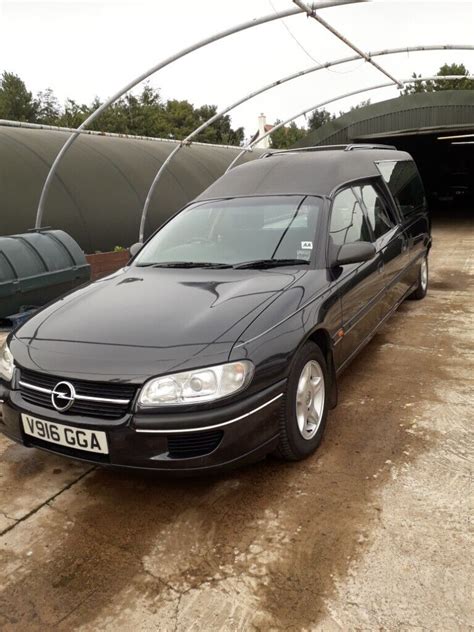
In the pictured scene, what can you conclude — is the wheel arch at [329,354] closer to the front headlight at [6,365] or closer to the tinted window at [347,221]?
the tinted window at [347,221]

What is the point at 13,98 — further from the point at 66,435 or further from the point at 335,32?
the point at 66,435

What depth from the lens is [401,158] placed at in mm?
6312

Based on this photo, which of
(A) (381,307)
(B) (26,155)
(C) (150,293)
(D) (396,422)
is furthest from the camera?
(B) (26,155)

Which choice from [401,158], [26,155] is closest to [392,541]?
[401,158]

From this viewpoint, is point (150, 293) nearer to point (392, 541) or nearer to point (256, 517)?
point (256, 517)

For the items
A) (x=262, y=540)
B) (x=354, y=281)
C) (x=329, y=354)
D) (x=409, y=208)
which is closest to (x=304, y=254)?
(x=354, y=281)

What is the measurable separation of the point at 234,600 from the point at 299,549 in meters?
0.41

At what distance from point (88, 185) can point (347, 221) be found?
28.5 ft

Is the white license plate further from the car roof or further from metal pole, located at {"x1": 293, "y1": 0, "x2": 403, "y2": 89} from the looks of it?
metal pole, located at {"x1": 293, "y1": 0, "x2": 403, "y2": 89}

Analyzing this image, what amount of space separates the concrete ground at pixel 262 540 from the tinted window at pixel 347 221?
136 cm

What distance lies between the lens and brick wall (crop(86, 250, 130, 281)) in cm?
901

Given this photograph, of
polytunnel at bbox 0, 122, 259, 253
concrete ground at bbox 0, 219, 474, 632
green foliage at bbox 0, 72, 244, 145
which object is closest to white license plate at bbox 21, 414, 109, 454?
concrete ground at bbox 0, 219, 474, 632

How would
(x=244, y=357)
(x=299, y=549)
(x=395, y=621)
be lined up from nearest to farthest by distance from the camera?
(x=395, y=621)
(x=299, y=549)
(x=244, y=357)

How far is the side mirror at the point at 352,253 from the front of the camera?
354 centimetres
